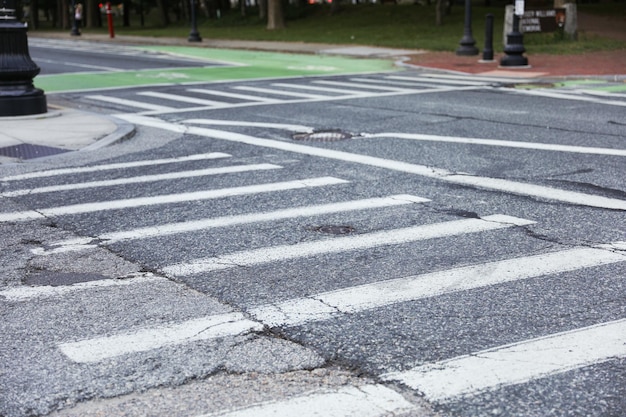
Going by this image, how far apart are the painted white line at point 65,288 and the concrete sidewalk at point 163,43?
557cm

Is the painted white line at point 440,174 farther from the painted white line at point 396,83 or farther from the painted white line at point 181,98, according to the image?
the painted white line at point 396,83

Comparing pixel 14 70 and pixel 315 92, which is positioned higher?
pixel 14 70

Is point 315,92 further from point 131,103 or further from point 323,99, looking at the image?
point 131,103

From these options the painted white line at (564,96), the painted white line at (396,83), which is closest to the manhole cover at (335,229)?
the painted white line at (564,96)

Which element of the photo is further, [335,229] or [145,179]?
[145,179]

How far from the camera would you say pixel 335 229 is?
7293 mm

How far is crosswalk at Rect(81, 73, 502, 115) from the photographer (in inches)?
674

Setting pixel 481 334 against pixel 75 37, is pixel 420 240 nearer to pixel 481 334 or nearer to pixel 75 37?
pixel 481 334

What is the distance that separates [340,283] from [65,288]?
1772 mm

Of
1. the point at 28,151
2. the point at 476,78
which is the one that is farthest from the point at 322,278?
the point at 476,78

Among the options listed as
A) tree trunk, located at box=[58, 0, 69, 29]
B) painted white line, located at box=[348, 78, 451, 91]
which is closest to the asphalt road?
painted white line, located at box=[348, 78, 451, 91]

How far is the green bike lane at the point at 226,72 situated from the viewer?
22.3m

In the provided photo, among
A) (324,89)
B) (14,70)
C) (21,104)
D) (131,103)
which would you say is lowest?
(131,103)

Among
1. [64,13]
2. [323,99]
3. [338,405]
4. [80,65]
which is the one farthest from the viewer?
[64,13]
